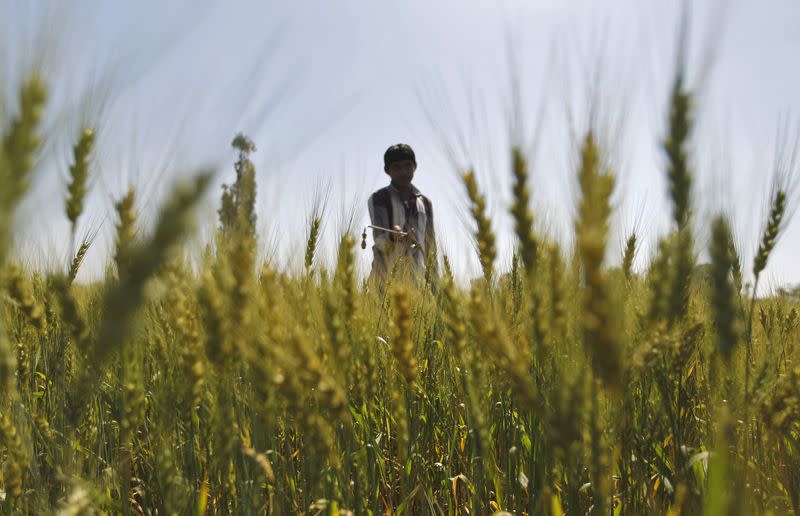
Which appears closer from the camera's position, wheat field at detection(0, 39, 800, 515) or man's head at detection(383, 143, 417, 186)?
wheat field at detection(0, 39, 800, 515)

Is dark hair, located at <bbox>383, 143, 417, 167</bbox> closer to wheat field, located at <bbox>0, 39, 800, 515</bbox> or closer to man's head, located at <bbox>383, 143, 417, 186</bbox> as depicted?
man's head, located at <bbox>383, 143, 417, 186</bbox>

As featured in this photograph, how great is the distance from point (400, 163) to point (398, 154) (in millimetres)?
89

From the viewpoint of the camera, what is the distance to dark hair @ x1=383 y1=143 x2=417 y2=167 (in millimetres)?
4984

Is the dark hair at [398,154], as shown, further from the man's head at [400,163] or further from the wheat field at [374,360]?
the wheat field at [374,360]

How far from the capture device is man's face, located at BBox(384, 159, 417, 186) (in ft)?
16.4

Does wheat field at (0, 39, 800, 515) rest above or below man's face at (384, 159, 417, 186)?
below

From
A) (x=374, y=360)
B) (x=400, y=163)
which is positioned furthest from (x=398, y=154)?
(x=374, y=360)

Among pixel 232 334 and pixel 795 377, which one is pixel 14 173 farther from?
pixel 795 377

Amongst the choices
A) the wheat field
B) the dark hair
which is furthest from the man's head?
the wheat field

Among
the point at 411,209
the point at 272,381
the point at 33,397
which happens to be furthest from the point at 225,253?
the point at 411,209

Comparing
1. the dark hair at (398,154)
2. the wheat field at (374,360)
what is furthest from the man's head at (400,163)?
the wheat field at (374,360)

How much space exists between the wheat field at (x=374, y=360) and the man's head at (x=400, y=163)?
3240 millimetres

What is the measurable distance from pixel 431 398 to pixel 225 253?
4.05ft

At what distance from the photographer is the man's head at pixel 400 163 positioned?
4.99m
